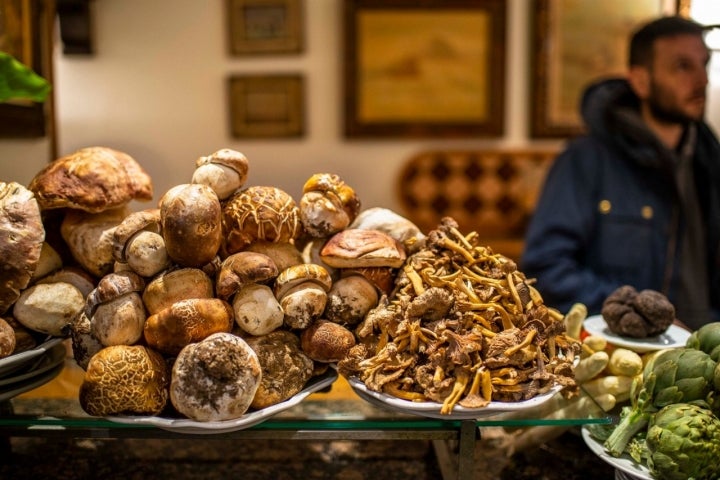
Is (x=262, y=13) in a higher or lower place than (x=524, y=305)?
higher

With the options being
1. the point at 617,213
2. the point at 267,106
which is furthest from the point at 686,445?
the point at 267,106

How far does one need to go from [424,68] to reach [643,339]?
2.19 metres

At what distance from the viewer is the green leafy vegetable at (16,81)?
1.20m

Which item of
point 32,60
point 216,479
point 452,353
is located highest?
point 32,60

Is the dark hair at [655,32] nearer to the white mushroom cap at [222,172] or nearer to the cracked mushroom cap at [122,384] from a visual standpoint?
the white mushroom cap at [222,172]

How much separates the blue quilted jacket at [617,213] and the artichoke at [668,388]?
1.00 metres

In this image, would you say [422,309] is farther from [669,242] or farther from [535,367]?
[669,242]

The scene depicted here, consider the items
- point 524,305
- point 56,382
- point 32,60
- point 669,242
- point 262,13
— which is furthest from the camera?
point 262,13

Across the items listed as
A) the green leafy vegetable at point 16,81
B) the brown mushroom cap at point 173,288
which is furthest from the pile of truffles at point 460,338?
the green leafy vegetable at point 16,81

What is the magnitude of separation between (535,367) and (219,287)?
49 centimetres

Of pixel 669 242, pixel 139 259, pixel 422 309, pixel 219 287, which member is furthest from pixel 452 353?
pixel 669 242

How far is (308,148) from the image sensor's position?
3166 millimetres

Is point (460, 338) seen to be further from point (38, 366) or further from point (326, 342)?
point (38, 366)

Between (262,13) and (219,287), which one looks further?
(262,13)
